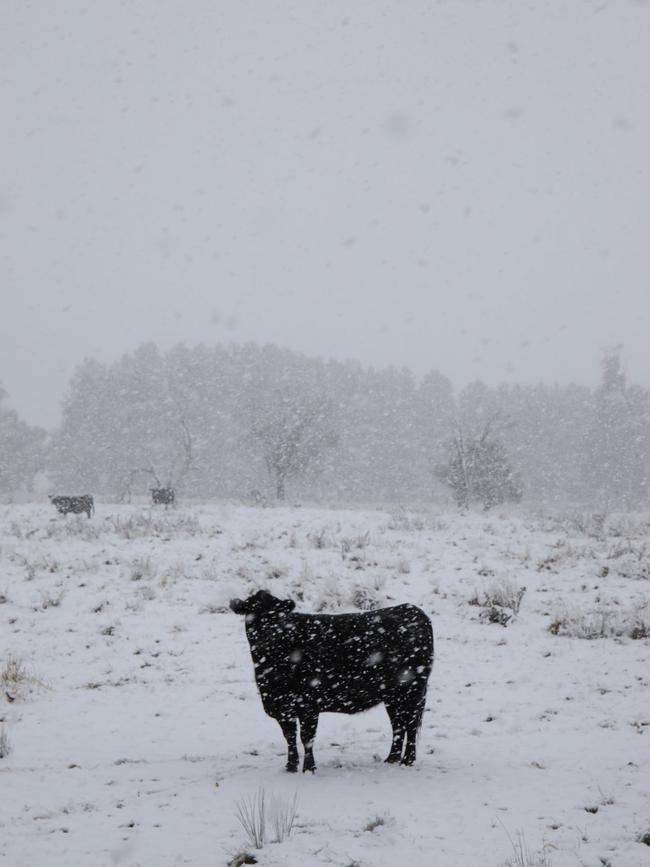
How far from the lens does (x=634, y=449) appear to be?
4897cm

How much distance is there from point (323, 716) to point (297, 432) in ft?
108

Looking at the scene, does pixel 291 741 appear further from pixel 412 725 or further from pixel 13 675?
pixel 13 675

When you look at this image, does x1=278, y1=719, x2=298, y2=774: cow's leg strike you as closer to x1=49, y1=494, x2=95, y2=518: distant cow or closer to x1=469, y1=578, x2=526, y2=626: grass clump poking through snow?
x1=469, y1=578, x2=526, y2=626: grass clump poking through snow

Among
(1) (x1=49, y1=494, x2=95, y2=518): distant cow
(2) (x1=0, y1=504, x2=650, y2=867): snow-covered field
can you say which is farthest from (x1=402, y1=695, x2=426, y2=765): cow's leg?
(1) (x1=49, y1=494, x2=95, y2=518): distant cow

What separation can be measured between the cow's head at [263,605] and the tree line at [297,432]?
3391 centimetres

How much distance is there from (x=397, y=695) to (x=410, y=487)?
5264 centimetres

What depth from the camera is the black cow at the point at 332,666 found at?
4.23 meters

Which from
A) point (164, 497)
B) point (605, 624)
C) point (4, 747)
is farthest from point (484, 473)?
point (4, 747)

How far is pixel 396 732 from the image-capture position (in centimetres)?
450

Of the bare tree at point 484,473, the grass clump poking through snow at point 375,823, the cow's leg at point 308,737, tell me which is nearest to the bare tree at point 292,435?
the bare tree at point 484,473

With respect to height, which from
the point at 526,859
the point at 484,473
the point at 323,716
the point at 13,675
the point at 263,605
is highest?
the point at 484,473

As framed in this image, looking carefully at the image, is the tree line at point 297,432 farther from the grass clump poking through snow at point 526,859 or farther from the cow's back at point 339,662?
the grass clump poking through snow at point 526,859

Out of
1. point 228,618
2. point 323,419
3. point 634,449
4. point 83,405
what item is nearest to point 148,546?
point 228,618

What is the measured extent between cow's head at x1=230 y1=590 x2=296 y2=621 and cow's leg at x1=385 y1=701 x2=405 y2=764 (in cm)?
115
